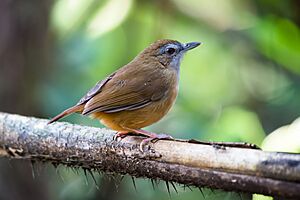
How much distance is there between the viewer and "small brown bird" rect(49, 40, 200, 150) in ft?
11.3

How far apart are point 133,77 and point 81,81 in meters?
1.79

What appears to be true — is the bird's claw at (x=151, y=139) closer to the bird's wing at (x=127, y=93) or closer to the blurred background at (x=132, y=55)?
the bird's wing at (x=127, y=93)

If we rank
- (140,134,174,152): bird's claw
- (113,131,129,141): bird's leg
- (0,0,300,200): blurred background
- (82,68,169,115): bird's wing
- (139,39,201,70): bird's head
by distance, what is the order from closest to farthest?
(140,134,174,152): bird's claw, (113,131,129,141): bird's leg, (82,68,169,115): bird's wing, (139,39,201,70): bird's head, (0,0,300,200): blurred background

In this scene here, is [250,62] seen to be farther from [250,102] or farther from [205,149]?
[205,149]

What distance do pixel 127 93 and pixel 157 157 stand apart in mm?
813

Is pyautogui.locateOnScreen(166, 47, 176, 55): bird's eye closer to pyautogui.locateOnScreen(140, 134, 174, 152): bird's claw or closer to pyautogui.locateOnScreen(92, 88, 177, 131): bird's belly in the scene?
pyautogui.locateOnScreen(92, 88, 177, 131): bird's belly

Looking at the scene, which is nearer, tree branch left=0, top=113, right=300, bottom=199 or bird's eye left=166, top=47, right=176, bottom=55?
tree branch left=0, top=113, right=300, bottom=199

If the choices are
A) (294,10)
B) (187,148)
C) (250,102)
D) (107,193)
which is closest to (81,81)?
(107,193)

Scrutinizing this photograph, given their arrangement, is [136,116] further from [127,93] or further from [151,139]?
[151,139]

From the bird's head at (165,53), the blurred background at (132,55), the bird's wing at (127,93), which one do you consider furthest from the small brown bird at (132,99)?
the blurred background at (132,55)

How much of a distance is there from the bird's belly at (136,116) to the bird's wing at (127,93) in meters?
0.03

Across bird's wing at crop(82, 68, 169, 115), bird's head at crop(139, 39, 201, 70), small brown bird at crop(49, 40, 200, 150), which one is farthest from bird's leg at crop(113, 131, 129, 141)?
bird's head at crop(139, 39, 201, 70)

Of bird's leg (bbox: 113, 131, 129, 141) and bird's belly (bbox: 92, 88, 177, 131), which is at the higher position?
bird's belly (bbox: 92, 88, 177, 131)

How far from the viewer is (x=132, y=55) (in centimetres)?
570
